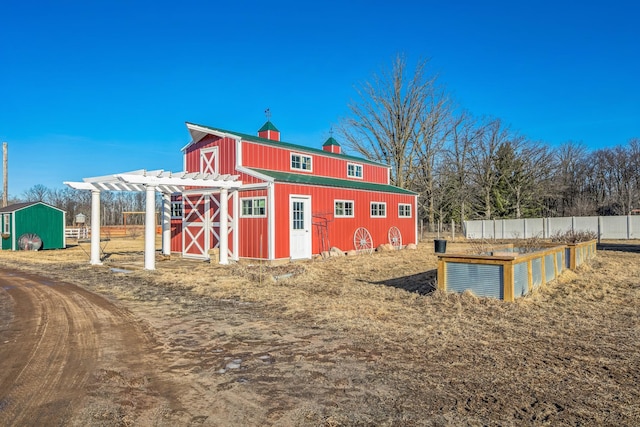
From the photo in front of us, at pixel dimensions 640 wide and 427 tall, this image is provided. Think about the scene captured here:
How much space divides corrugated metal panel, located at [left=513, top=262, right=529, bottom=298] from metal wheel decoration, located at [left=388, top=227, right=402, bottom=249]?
Result: 13570mm

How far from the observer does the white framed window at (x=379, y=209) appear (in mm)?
21312

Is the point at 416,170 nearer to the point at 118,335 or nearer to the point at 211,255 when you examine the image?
the point at 211,255

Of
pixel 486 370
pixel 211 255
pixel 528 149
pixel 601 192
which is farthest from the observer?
pixel 601 192

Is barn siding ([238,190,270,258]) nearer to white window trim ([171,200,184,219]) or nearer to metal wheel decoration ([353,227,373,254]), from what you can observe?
white window trim ([171,200,184,219])

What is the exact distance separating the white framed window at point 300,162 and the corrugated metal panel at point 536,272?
12.3m

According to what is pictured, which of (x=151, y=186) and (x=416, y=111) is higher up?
(x=416, y=111)

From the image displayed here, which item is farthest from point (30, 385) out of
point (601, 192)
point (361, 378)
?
point (601, 192)

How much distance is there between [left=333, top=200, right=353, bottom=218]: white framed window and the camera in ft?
62.0

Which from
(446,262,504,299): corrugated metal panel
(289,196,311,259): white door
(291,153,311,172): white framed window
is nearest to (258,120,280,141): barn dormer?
(291,153,311,172): white framed window

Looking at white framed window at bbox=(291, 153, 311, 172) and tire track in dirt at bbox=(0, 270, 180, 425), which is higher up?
A: white framed window at bbox=(291, 153, 311, 172)

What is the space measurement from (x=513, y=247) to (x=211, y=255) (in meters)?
9.82

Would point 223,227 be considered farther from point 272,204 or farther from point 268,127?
point 268,127

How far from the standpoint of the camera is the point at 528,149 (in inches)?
1741

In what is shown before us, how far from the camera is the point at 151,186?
14.2 meters
